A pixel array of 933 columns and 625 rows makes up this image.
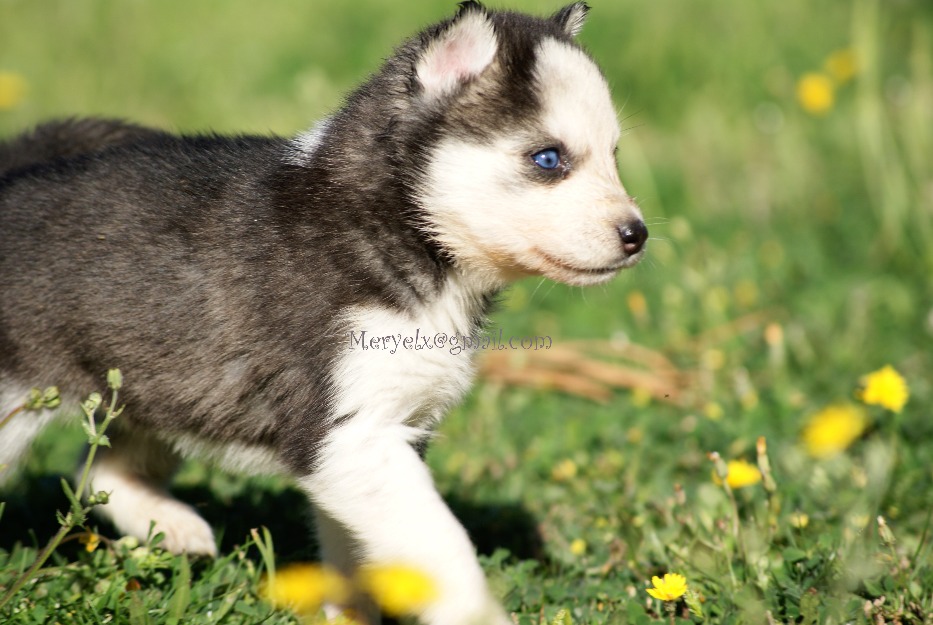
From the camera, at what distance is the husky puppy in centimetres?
304

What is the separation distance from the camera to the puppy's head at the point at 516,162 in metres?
3.10

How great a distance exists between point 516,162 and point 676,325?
9.55 feet

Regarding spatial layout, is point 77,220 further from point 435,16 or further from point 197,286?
point 435,16

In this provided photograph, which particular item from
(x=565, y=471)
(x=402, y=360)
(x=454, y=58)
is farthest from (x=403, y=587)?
(x=565, y=471)

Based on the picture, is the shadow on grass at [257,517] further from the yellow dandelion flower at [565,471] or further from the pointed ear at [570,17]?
the pointed ear at [570,17]

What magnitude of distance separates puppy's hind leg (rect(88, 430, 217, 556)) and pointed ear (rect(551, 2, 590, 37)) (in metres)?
2.05

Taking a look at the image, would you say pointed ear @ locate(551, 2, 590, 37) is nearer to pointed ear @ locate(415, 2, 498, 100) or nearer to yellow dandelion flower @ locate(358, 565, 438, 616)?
pointed ear @ locate(415, 2, 498, 100)

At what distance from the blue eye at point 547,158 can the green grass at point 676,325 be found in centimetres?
77

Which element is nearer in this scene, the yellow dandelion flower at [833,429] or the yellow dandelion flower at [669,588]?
the yellow dandelion flower at [669,588]

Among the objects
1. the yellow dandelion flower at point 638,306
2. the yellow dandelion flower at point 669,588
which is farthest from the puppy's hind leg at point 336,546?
the yellow dandelion flower at point 638,306

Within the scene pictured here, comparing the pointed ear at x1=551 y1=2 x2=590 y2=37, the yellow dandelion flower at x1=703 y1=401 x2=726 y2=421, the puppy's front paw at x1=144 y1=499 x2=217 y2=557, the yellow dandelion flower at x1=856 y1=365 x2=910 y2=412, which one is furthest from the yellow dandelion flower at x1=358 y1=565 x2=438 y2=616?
the yellow dandelion flower at x1=703 y1=401 x2=726 y2=421

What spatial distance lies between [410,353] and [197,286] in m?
0.69

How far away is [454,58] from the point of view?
125 inches

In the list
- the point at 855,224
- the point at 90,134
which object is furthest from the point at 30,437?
the point at 855,224
